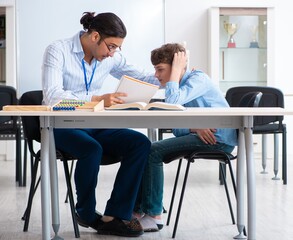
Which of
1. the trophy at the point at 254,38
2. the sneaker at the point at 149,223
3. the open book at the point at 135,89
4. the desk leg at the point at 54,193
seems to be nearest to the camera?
the open book at the point at 135,89

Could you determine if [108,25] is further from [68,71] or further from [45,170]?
[45,170]

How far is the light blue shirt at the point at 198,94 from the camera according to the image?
3186 millimetres

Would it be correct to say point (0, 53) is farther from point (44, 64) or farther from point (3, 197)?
point (44, 64)

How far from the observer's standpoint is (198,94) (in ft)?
10.7

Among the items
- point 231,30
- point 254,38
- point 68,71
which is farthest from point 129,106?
point 254,38

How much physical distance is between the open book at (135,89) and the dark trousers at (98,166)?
282 mm

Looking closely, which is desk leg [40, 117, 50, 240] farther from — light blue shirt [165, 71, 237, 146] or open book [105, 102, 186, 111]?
light blue shirt [165, 71, 237, 146]

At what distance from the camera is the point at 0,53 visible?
269 inches

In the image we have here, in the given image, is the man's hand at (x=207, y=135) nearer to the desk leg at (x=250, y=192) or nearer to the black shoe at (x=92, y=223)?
the desk leg at (x=250, y=192)

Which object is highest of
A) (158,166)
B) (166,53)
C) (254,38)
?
(254,38)

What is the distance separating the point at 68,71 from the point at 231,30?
382 cm

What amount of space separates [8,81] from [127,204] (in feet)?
12.8

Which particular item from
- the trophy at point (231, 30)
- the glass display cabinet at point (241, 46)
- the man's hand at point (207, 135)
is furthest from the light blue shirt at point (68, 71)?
the trophy at point (231, 30)

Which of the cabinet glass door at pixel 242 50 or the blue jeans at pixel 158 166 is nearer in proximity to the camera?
the blue jeans at pixel 158 166
